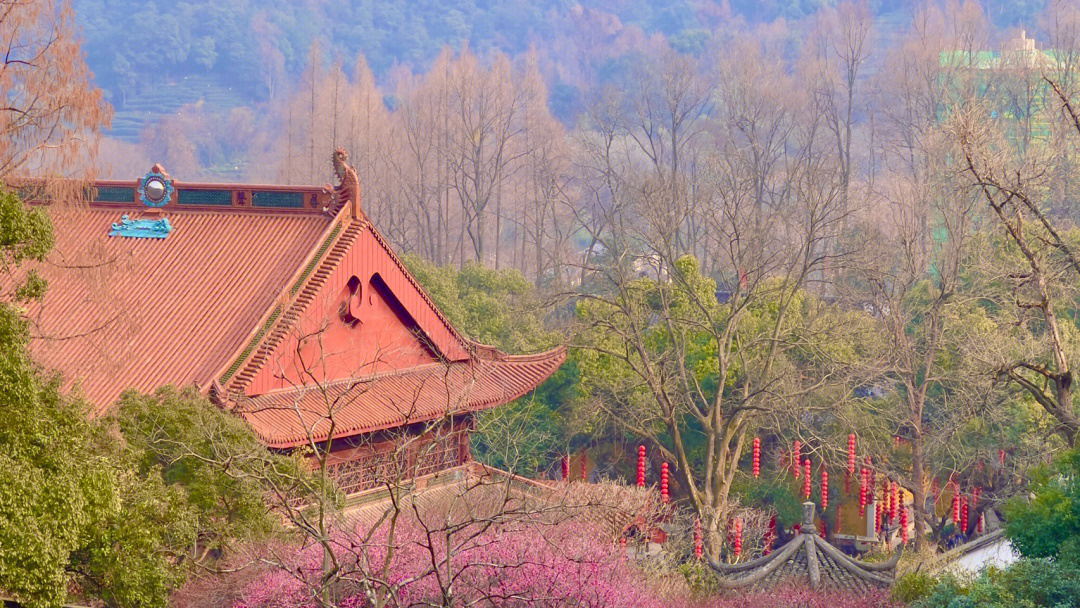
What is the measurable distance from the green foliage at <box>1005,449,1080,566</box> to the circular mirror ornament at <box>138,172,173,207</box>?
36.0 ft

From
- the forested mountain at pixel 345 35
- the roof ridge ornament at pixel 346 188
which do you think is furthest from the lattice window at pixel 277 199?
the forested mountain at pixel 345 35

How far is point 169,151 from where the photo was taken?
99.8 metres

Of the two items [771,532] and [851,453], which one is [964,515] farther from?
[771,532]

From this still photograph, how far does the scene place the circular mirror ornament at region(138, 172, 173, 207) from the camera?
17750 mm

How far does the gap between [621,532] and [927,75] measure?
1567 inches

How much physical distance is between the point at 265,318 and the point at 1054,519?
27.6 ft

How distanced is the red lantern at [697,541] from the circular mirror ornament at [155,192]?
861 cm

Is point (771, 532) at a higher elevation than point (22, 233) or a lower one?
lower

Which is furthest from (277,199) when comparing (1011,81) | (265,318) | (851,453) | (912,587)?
(1011,81)

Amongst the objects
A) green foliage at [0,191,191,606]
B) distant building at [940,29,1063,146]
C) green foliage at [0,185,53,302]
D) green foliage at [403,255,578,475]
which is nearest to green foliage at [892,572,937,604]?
green foliage at [0,191,191,606]

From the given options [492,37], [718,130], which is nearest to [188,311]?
[718,130]

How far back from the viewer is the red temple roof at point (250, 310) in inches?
599

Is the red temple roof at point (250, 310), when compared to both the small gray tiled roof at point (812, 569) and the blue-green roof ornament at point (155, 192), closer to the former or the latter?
the blue-green roof ornament at point (155, 192)

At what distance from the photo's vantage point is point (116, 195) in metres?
17.9
